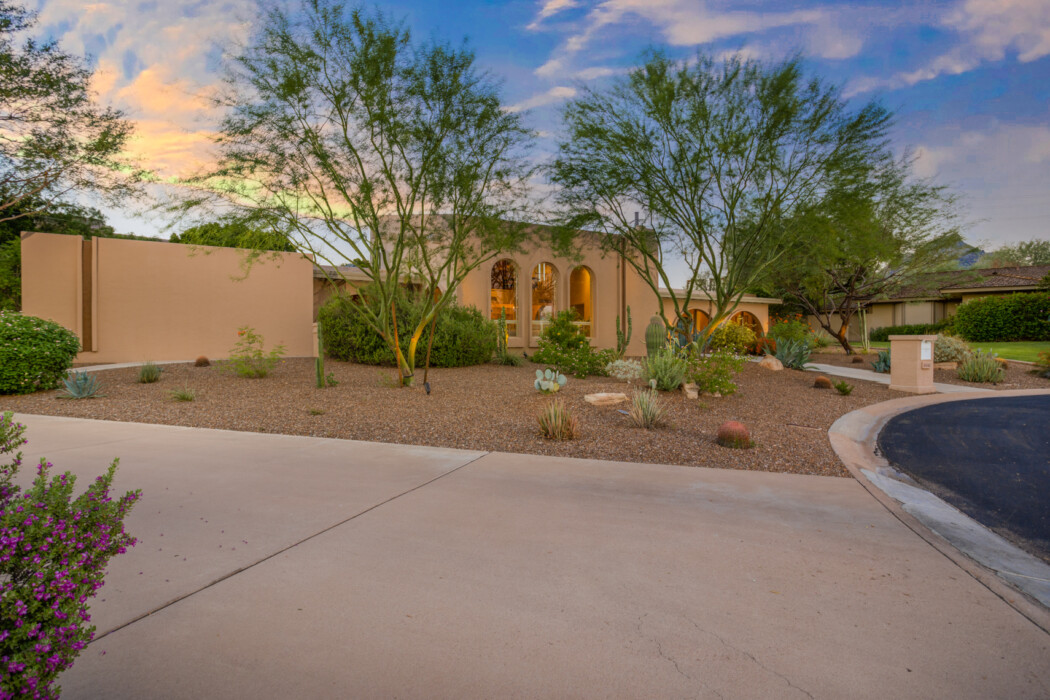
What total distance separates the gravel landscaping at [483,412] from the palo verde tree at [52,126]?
22.1ft

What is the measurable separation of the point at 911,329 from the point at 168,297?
111ft

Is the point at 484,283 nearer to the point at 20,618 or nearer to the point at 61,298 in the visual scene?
the point at 61,298

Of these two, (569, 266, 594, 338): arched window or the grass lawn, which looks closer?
the grass lawn

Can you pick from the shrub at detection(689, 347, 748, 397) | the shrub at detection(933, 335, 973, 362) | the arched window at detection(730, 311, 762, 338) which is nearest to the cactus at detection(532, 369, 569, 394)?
the shrub at detection(689, 347, 748, 397)

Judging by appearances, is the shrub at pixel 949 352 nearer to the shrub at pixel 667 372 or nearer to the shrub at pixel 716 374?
the shrub at pixel 716 374

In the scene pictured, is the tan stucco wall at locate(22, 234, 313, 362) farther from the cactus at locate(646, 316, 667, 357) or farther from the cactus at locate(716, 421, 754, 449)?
the cactus at locate(716, 421, 754, 449)

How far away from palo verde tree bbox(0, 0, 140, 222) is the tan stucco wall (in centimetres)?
190

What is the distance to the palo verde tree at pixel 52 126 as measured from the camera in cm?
1444

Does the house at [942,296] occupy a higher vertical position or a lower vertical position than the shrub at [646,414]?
higher

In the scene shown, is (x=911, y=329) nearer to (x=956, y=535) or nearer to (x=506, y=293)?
(x=506, y=293)

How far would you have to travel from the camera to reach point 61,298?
14.9 metres

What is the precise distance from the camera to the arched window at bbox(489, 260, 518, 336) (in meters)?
19.6

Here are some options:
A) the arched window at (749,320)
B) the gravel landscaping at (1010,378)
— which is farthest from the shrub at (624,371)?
the arched window at (749,320)

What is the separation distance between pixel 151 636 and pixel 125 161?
17.8m
